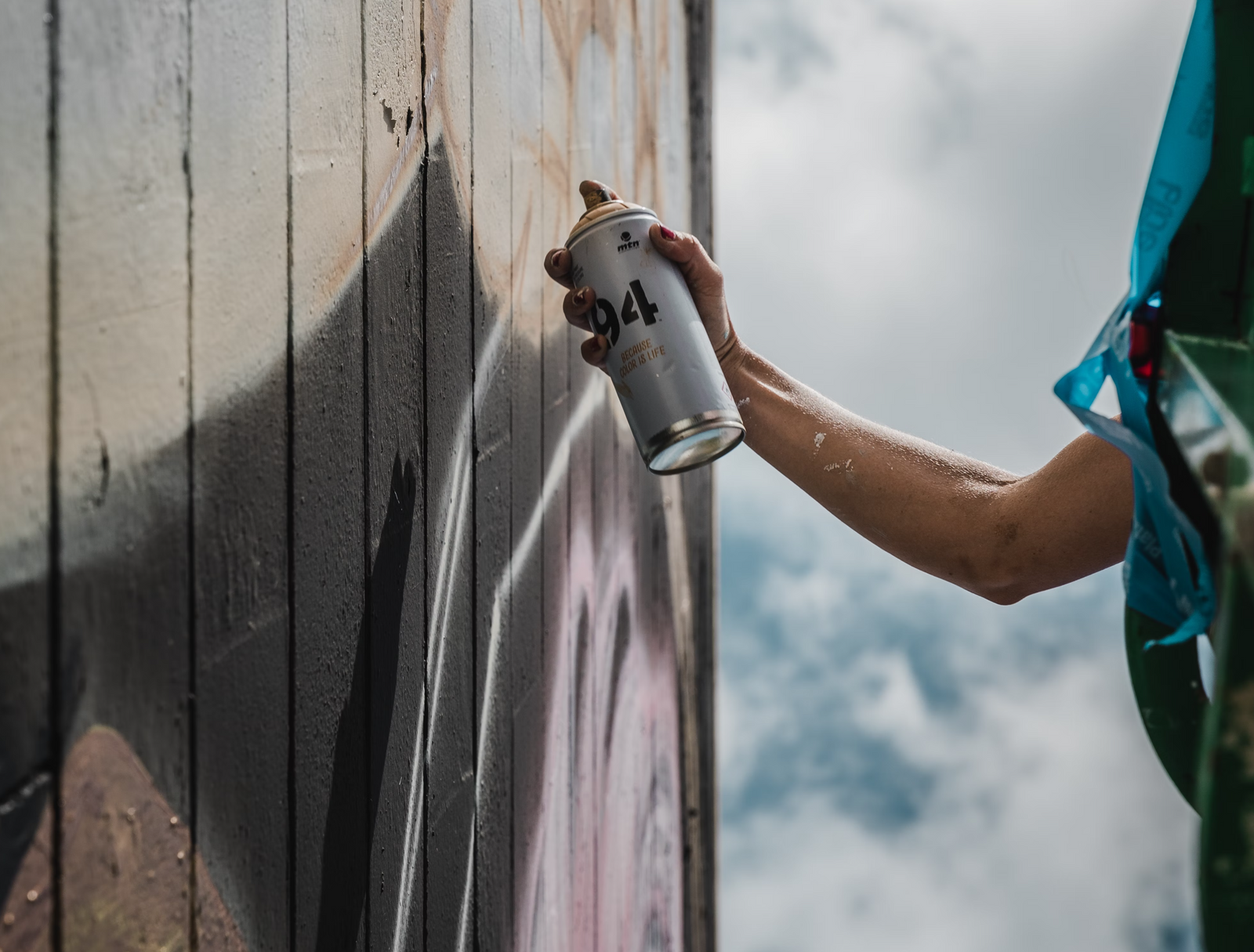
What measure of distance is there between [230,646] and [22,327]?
12.4 inches

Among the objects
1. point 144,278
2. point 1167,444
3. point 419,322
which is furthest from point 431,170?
point 1167,444

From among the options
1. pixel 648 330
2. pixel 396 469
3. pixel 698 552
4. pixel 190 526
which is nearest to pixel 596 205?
pixel 648 330

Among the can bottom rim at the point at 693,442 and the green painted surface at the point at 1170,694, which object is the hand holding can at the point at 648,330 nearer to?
the can bottom rim at the point at 693,442

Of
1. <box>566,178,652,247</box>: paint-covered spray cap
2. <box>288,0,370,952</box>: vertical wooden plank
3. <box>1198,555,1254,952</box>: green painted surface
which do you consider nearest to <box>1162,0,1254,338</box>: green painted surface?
<box>1198,555,1254,952</box>: green painted surface

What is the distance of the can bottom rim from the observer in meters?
1.29

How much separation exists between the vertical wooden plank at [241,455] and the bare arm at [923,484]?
21.8 inches

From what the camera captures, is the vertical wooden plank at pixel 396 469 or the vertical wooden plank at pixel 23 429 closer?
the vertical wooden plank at pixel 23 429

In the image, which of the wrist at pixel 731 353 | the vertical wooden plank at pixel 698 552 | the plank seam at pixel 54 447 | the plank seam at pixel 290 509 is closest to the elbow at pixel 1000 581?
the wrist at pixel 731 353

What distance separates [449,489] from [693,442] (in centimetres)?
31

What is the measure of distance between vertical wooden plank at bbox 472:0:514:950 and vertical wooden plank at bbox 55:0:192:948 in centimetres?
69

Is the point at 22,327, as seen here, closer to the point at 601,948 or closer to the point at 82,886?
the point at 82,886

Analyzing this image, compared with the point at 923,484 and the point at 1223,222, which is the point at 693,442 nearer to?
the point at 923,484

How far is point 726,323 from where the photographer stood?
1676 mm

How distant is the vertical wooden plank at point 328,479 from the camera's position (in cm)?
92
